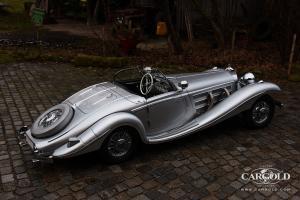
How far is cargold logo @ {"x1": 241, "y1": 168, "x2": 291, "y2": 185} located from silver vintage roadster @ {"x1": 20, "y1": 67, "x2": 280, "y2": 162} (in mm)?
1147

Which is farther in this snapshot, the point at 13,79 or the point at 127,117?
the point at 13,79

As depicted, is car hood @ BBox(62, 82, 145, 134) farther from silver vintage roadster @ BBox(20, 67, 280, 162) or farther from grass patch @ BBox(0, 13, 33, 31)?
grass patch @ BBox(0, 13, 33, 31)

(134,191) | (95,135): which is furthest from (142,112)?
(134,191)

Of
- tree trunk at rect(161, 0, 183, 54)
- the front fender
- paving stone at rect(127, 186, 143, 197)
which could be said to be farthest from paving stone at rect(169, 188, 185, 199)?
tree trunk at rect(161, 0, 183, 54)

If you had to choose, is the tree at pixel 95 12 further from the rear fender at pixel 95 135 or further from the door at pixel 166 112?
the rear fender at pixel 95 135

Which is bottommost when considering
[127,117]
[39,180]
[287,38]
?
[39,180]

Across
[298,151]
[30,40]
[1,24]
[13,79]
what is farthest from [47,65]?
[1,24]

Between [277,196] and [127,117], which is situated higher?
[127,117]

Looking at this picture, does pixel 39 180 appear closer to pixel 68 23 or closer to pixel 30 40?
pixel 30 40

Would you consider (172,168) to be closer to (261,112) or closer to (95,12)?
(261,112)

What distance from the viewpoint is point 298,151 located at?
20.0 ft

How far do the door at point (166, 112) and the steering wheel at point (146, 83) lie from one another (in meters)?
0.19

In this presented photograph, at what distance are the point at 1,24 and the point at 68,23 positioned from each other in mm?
3321

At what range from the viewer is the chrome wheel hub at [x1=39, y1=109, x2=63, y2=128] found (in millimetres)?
5478
